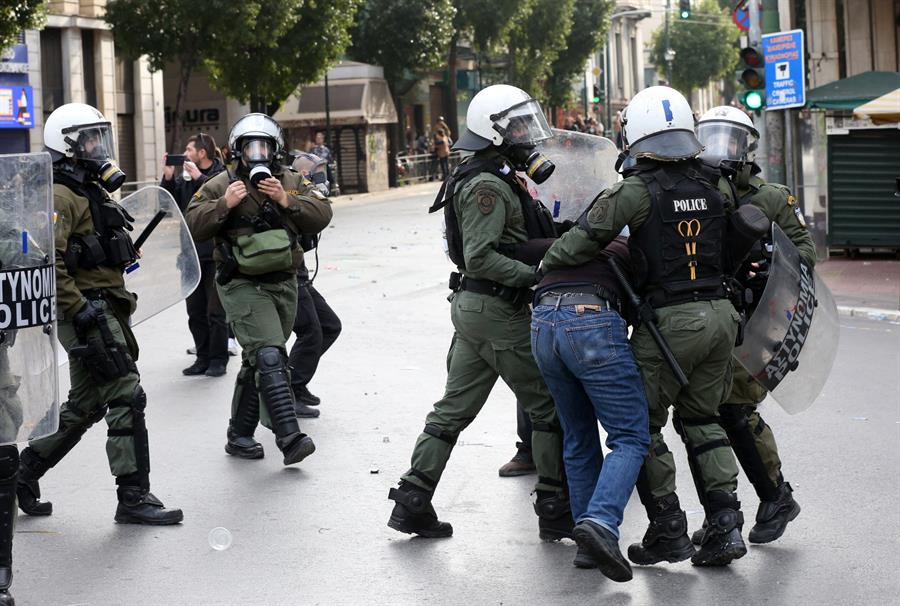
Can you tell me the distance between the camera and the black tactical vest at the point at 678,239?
15.8 ft

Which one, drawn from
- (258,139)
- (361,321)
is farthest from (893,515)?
(361,321)

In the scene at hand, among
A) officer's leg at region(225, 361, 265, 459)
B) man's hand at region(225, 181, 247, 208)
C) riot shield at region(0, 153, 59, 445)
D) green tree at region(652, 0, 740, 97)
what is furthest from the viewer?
green tree at region(652, 0, 740, 97)

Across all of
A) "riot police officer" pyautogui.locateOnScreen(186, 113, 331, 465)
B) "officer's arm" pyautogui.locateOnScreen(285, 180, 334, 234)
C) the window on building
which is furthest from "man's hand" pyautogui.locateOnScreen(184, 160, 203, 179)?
the window on building

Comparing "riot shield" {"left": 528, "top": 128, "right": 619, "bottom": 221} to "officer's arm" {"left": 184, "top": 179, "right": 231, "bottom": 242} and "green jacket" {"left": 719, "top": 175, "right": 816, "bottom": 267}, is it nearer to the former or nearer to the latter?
"green jacket" {"left": 719, "top": 175, "right": 816, "bottom": 267}

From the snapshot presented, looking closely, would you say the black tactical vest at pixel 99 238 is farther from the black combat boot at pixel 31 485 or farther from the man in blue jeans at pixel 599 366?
the man in blue jeans at pixel 599 366

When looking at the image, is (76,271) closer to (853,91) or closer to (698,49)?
(853,91)

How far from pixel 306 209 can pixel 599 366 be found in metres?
2.53

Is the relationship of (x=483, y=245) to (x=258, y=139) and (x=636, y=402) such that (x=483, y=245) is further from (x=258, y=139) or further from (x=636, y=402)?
(x=258, y=139)

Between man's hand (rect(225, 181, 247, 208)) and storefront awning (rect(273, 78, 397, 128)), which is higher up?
storefront awning (rect(273, 78, 397, 128))

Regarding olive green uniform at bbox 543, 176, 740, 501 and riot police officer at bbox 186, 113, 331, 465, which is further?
riot police officer at bbox 186, 113, 331, 465

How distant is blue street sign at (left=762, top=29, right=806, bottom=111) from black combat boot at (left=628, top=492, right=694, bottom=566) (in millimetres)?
10763

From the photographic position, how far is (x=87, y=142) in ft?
19.4

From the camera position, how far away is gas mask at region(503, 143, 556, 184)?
5.32 metres

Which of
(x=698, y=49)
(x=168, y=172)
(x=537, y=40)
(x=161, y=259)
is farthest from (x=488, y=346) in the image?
(x=698, y=49)
